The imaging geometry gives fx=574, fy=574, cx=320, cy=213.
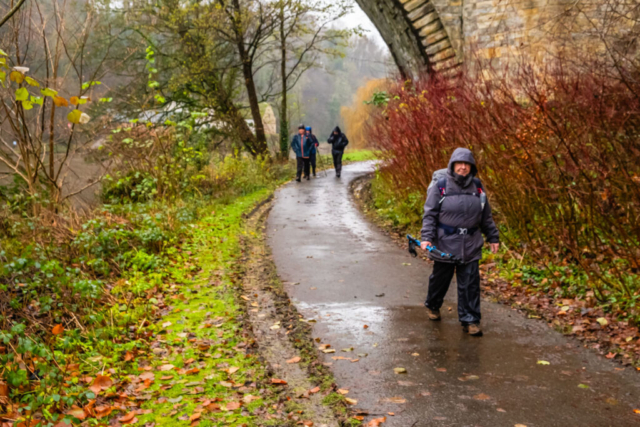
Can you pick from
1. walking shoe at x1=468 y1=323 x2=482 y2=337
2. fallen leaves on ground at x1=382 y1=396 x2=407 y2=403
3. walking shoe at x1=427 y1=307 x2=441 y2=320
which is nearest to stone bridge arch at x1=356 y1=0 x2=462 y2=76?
walking shoe at x1=427 y1=307 x2=441 y2=320

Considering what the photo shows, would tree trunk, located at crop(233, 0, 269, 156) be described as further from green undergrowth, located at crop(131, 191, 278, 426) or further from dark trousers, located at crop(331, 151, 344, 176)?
green undergrowth, located at crop(131, 191, 278, 426)

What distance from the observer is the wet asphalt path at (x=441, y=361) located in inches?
159

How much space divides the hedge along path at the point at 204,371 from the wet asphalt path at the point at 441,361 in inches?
27.4

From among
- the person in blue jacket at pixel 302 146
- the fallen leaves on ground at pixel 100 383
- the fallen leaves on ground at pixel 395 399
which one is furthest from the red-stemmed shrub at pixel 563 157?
the person in blue jacket at pixel 302 146

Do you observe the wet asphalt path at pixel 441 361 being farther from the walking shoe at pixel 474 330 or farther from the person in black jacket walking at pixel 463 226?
the person in black jacket walking at pixel 463 226

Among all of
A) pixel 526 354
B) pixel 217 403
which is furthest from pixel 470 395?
pixel 217 403

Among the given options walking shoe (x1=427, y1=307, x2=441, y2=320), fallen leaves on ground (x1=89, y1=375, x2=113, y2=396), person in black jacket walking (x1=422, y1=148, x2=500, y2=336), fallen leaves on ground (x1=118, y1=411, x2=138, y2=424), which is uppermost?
person in black jacket walking (x1=422, y1=148, x2=500, y2=336)

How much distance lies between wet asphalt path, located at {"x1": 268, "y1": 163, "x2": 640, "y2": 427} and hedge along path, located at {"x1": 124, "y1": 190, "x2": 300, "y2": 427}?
2.29 ft

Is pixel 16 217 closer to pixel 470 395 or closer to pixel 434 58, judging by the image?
pixel 470 395

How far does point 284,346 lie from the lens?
5469mm

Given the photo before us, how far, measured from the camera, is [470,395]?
14.1 ft

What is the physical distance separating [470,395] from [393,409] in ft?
2.07

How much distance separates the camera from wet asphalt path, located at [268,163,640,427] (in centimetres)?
404

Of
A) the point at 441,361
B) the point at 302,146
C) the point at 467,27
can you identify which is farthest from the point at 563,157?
the point at 302,146
